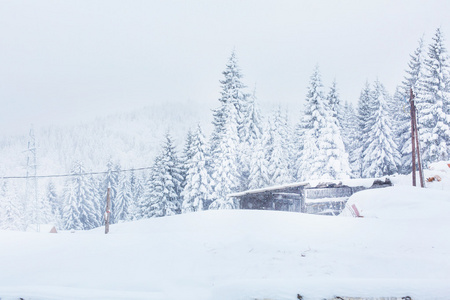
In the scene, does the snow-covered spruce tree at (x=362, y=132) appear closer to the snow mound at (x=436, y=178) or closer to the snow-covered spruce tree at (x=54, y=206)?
the snow mound at (x=436, y=178)

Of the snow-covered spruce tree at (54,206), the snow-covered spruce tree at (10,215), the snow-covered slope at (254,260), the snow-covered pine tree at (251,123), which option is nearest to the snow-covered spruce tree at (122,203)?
the snow-covered spruce tree at (54,206)

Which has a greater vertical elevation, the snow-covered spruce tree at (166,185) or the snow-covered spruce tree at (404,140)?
the snow-covered spruce tree at (404,140)

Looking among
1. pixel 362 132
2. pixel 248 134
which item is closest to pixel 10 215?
pixel 248 134

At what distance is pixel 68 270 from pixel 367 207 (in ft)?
37.3

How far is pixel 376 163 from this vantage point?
36500 millimetres

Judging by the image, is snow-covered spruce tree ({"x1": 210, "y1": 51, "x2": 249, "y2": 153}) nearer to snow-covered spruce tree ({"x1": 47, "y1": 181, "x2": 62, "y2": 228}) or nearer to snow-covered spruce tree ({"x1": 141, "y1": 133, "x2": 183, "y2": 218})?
snow-covered spruce tree ({"x1": 141, "y1": 133, "x2": 183, "y2": 218})

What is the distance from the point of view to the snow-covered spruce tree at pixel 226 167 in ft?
114

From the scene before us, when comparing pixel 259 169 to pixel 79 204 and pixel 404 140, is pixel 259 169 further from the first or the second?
pixel 79 204

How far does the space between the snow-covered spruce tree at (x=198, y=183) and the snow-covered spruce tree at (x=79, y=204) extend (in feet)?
77.9

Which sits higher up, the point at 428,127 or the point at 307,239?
the point at 428,127

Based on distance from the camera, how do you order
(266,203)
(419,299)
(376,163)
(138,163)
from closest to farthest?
(419,299), (266,203), (376,163), (138,163)

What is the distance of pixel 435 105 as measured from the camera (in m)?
31.6

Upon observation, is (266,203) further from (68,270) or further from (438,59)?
(438,59)

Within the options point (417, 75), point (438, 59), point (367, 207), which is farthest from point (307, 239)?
point (417, 75)
